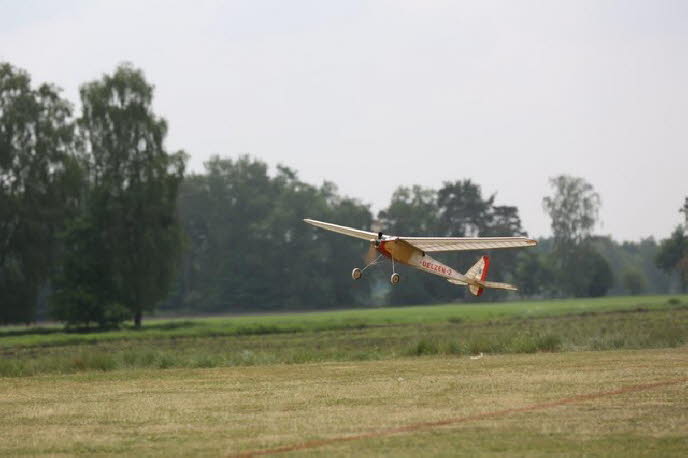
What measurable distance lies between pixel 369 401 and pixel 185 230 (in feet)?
345

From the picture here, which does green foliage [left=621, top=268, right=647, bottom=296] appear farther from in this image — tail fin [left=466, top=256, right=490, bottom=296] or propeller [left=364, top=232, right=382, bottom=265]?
propeller [left=364, top=232, right=382, bottom=265]

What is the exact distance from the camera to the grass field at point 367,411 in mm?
14477

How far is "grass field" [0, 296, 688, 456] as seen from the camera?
48.0 ft

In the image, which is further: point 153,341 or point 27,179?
point 27,179

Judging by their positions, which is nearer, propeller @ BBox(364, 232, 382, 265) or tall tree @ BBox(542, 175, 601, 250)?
propeller @ BBox(364, 232, 382, 265)

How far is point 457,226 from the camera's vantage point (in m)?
120

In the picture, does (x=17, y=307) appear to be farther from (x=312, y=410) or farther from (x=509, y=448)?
(x=509, y=448)

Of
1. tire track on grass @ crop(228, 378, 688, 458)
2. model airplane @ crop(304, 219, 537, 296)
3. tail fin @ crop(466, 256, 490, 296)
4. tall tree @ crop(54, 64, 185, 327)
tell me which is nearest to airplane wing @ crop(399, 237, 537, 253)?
model airplane @ crop(304, 219, 537, 296)

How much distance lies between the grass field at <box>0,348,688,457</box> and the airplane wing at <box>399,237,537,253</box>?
2998mm

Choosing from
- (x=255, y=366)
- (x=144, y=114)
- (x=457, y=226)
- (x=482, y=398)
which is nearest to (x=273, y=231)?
(x=457, y=226)

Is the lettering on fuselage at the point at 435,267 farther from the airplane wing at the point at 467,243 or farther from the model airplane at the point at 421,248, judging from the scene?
the airplane wing at the point at 467,243

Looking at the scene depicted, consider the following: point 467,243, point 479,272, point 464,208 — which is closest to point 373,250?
point 467,243

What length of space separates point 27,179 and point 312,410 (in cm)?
5759

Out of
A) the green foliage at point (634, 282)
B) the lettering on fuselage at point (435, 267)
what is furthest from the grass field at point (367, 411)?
the green foliage at point (634, 282)
